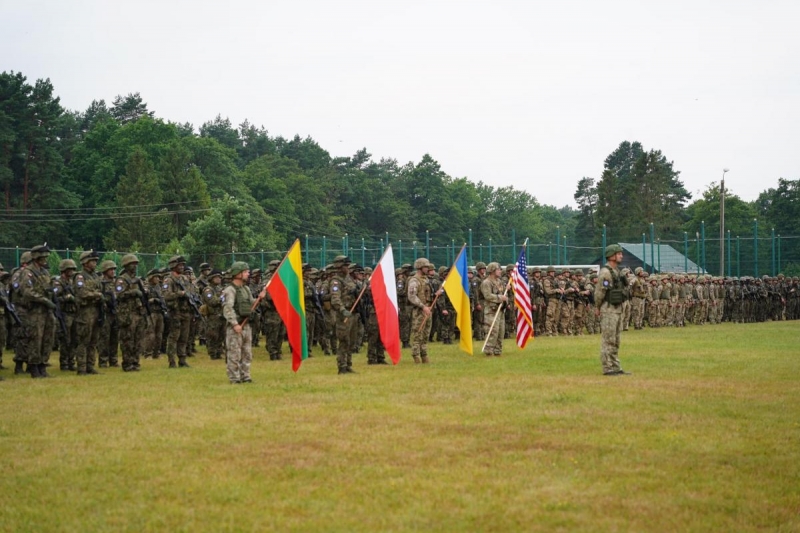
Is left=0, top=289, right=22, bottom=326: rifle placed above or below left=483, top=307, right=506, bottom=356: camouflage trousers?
above

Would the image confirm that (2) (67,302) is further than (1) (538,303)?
No

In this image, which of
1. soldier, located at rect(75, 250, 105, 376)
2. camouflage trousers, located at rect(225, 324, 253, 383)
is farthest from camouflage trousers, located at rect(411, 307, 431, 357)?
soldier, located at rect(75, 250, 105, 376)

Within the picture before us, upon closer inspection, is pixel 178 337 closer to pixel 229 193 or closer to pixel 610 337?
pixel 610 337

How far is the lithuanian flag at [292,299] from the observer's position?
51.8 ft

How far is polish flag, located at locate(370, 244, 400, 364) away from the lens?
17.3 meters

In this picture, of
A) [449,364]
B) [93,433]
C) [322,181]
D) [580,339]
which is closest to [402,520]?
[93,433]

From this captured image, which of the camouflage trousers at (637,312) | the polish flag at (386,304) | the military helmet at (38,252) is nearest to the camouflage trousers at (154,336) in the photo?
the military helmet at (38,252)

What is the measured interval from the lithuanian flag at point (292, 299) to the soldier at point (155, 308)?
445cm

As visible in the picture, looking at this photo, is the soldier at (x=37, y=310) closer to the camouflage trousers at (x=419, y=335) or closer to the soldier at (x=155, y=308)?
the soldier at (x=155, y=308)

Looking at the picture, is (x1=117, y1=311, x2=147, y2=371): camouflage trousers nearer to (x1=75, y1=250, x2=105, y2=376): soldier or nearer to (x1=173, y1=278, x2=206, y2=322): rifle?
(x1=75, y1=250, x2=105, y2=376): soldier

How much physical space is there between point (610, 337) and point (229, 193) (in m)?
69.4

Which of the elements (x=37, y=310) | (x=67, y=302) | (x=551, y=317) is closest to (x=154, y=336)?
(x=67, y=302)

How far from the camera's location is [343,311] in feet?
55.1

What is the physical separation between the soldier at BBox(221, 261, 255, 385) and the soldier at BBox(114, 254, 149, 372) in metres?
3.31
